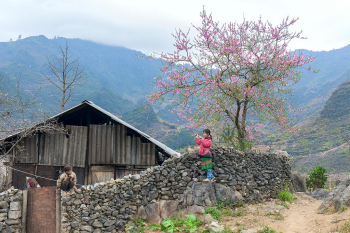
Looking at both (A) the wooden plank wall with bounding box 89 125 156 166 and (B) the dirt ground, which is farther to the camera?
(A) the wooden plank wall with bounding box 89 125 156 166

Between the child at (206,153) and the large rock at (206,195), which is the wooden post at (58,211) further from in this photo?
the child at (206,153)

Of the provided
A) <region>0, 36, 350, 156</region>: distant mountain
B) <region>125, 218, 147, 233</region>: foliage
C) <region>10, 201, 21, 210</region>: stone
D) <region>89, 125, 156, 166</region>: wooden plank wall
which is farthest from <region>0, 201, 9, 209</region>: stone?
<region>0, 36, 350, 156</region>: distant mountain

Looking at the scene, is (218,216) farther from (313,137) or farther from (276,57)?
(313,137)

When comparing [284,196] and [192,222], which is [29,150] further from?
[284,196]

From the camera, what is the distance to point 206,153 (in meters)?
10.1

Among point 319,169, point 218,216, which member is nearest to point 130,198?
point 218,216

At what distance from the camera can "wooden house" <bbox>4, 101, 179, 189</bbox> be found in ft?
45.6

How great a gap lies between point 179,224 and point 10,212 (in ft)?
17.3

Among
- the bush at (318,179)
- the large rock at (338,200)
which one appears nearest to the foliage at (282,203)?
the large rock at (338,200)

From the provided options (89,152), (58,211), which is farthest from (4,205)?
(89,152)

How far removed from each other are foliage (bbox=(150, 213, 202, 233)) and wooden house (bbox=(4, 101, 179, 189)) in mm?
4355

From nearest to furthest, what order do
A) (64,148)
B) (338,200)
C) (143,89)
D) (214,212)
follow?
(338,200)
(214,212)
(64,148)
(143,89)

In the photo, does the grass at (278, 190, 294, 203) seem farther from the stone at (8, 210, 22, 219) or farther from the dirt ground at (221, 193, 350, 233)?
the stone at (8, 210, 22, 219)

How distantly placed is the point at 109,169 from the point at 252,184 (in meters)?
6.65
